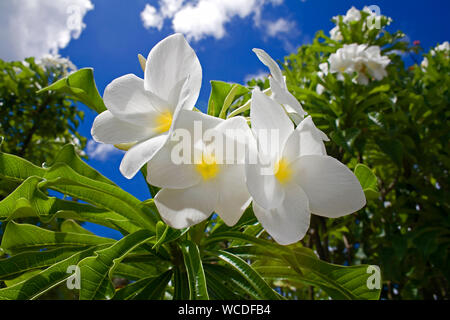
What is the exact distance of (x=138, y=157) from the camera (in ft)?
1.48

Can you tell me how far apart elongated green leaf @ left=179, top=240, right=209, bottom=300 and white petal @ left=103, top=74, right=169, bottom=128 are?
23 centimetres

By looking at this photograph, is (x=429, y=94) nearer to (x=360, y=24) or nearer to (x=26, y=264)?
(x=360, y=24)

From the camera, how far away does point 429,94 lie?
1949mm

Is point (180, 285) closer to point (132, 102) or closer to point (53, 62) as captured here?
point (132, 102)

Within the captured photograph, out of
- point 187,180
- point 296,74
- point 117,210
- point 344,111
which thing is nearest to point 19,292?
point 117,210

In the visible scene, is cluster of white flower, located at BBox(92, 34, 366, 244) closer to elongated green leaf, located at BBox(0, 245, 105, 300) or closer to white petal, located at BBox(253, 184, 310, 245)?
white petal, located at BBox(253, 184, 310, 245)

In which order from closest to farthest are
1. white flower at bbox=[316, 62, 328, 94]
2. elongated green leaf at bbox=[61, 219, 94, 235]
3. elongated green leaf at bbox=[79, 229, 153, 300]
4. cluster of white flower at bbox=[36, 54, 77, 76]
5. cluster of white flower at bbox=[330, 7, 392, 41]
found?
elongated green leaf at bbox=[79, 229, 153, 300] < elongated green leaf at bbox=[61, 219, 94, 235] < white flower at bbox=[316, 62, 328, 94] < cluster of white flower at bbox=[330, 7, 392, 41] < cluster of white flower at bbox=[36, 54, 77, 76]

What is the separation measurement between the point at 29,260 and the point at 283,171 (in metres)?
0.50

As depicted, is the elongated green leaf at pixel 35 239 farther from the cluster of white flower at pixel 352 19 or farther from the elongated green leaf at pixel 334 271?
the cluster of white flower at pixel 352 19

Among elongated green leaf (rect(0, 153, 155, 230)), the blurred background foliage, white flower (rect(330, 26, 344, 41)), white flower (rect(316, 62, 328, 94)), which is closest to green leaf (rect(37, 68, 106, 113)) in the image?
elongated green leaf (rect(0, 153, 155, 230))

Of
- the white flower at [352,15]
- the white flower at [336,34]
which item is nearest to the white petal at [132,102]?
the white flower at [336,34]

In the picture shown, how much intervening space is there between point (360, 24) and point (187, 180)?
2.66m

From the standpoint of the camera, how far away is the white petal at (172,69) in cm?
52

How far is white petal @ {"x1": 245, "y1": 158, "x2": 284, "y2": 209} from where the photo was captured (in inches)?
16.2
